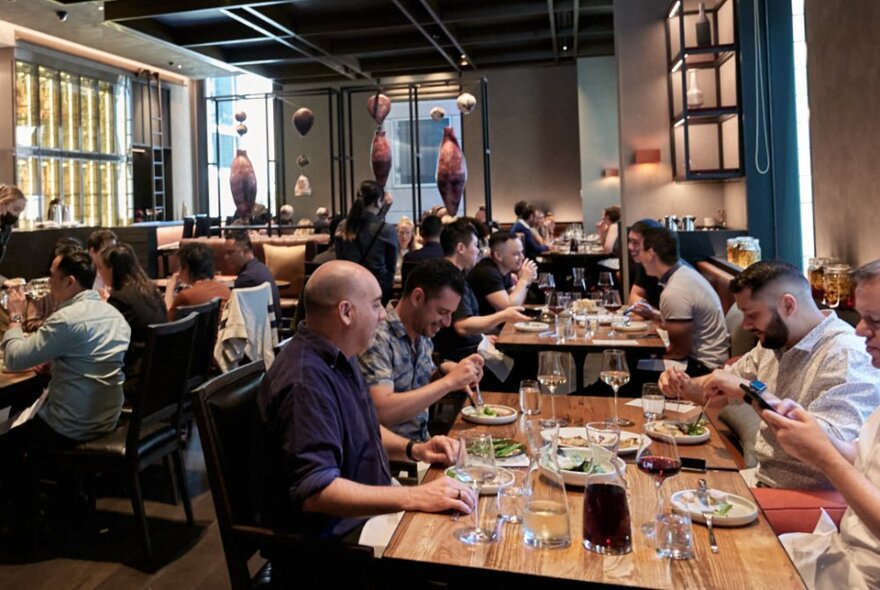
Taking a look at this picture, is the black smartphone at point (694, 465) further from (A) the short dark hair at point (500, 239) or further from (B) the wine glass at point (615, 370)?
(A) the short dark hair at point (500, 239)

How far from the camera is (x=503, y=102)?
535 inches

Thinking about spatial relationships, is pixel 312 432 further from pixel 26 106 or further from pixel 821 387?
pixel 26 106

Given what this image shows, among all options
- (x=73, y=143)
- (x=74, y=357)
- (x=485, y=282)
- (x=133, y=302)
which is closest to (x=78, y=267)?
(x=74, y=357)

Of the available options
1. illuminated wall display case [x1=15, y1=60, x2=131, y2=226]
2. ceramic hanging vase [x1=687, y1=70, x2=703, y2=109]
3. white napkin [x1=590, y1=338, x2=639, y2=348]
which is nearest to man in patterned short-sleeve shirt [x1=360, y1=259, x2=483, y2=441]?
white napkin [x1=590, y1=338, x2=639, y2=348]

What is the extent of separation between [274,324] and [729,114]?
4325mm

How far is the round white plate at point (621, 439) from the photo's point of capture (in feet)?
5.91

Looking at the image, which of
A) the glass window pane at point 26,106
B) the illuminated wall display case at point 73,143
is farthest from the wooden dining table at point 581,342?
the glass window pane at point 26,106

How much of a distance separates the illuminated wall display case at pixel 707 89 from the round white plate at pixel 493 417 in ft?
14.7

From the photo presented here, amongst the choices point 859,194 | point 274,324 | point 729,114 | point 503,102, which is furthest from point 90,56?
point 859,194

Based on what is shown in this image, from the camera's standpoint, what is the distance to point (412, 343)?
2.41 m

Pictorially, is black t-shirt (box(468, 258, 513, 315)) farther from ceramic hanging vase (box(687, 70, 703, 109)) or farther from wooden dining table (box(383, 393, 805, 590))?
ceramic hanging vase (box(687, 70, 703, 109))

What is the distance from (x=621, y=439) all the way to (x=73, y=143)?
42.0 feet

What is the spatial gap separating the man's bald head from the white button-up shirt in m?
1.31

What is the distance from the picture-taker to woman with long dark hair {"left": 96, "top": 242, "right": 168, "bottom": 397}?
11.6ft
